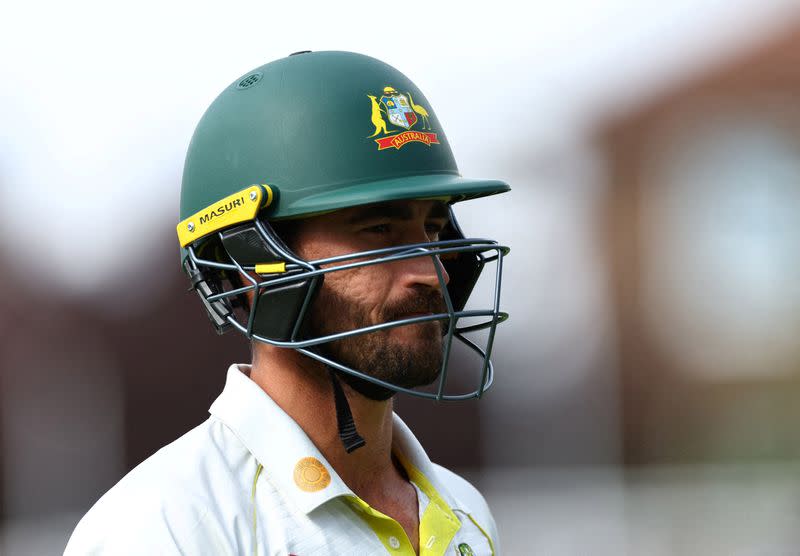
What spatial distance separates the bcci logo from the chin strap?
44cm

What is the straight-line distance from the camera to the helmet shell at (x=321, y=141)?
1780 millimetres

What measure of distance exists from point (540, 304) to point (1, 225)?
2.94 m

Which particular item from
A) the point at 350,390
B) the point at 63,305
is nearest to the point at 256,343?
the point at 350,390

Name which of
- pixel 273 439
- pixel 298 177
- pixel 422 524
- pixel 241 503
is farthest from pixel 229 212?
pixel 422 524

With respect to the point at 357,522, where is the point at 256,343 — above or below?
above

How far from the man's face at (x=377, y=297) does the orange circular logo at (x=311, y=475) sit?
0.60 feet

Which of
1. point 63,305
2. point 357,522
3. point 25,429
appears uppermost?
point 357,522

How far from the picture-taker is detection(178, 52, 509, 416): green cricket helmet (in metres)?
1.70

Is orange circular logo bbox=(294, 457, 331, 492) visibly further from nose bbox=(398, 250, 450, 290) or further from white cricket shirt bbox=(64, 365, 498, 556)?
nose bbox=(398, 250, 450, 290)

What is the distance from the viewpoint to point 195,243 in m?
1.91

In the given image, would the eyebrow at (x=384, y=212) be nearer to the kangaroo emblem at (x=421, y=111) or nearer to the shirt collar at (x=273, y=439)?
the kangaroo emblem at (x=421, y=111)

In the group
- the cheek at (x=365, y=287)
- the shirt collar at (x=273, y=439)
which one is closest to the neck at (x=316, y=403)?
the shirt collar at (x=273, y=439)

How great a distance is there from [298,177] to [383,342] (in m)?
0.33

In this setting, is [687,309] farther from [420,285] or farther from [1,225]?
[420,285]
